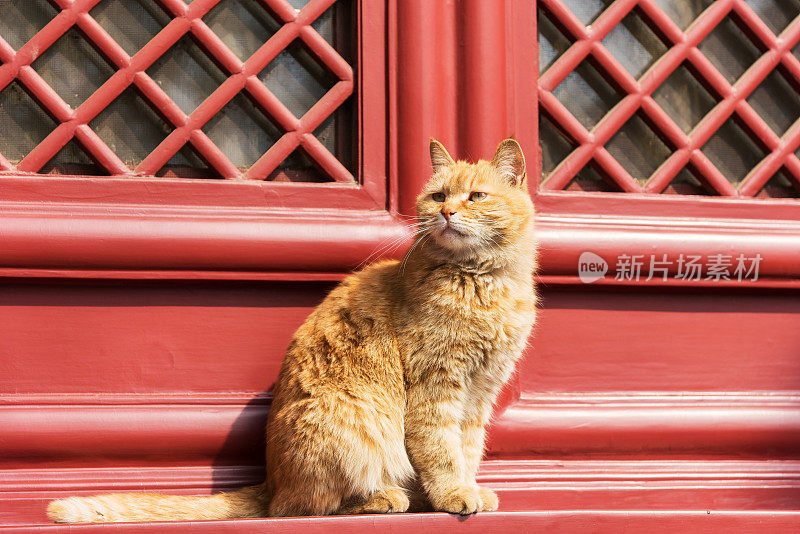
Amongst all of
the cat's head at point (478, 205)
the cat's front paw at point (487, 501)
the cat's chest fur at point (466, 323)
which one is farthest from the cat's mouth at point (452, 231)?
the cat's front paw at point (487, 501)

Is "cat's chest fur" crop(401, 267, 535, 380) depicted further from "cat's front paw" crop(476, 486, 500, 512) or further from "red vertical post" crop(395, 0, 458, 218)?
"red vertical post" crop(395, 0, 458, 218)

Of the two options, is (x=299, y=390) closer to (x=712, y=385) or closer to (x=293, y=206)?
(x=293, y=206)

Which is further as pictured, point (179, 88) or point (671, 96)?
point (671, 96)

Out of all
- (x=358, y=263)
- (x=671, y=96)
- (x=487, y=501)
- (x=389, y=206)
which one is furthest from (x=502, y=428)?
(x=671, y=96)

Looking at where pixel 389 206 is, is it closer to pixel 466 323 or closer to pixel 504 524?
pixel 466 323

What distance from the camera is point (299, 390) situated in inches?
68.1

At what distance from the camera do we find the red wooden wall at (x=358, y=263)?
6.73 ft

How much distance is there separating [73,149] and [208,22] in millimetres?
619

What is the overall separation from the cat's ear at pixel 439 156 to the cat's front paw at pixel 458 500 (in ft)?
2.99

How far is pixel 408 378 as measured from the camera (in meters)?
1.74

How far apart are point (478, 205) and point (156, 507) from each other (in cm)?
115

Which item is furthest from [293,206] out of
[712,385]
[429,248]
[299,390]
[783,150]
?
[783,150]

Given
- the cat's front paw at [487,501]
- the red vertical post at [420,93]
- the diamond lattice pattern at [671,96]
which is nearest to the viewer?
the cat's front paw at [487,501]

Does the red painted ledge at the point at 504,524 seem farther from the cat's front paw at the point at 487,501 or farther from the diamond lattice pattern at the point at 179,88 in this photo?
the diamond lattice pattern at the point at 179,88
